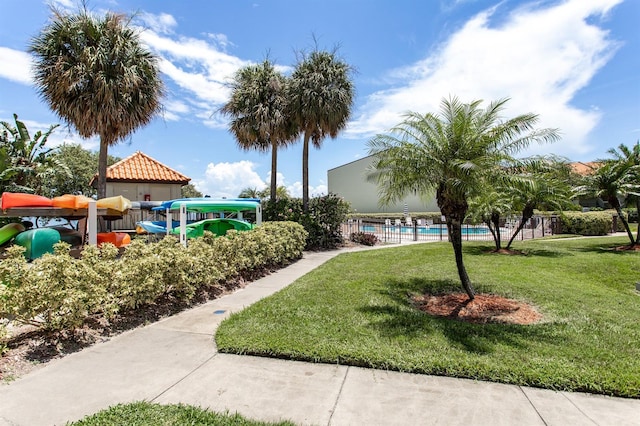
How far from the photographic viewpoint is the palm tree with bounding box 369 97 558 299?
5.95 meters

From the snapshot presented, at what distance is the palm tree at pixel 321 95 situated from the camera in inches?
592

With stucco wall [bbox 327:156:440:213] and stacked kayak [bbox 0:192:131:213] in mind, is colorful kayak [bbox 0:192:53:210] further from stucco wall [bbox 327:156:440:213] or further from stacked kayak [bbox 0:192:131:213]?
stucco wall [bbox 327:156:440:213]

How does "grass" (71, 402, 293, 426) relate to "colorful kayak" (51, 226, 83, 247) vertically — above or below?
below

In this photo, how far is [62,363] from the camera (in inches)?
155

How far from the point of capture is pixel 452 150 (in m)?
6.09

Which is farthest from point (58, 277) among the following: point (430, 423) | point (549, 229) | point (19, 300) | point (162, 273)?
point (549, 229)

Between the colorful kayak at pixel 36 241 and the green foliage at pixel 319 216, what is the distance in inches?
339

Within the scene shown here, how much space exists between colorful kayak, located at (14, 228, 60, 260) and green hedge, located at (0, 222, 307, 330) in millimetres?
5334

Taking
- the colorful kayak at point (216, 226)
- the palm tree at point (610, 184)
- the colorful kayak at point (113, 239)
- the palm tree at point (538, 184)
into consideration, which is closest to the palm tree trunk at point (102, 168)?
the colorful kayak at point (113, 239)

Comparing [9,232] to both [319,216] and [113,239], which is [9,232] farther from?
[319,216]

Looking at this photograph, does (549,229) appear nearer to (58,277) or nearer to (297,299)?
(297,299)

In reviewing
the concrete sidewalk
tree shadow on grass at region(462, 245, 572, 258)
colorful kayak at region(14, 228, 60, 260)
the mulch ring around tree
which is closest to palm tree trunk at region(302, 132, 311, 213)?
tree shadow on grass at region(462, 245, 572, 258)

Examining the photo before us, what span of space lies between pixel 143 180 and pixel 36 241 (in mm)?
10327

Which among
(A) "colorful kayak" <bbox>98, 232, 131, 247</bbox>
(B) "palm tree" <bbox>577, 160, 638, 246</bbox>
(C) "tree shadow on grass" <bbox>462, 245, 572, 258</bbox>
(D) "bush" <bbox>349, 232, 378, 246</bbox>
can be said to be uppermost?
(B) "palm tree" <bbox>577, 160, 638, 246</bbox>
